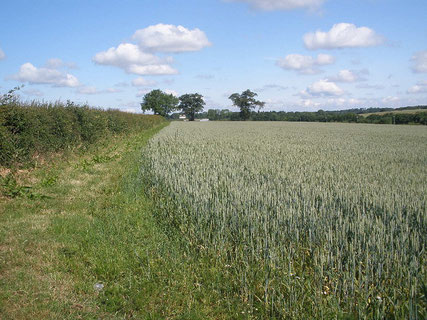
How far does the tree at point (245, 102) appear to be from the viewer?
115875 mm

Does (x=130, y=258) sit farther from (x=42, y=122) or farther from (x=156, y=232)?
(x=42, y=122)

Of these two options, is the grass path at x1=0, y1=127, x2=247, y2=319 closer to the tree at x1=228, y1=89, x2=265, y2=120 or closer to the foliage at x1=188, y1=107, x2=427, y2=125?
the foliage at x1=188, y1=107, x2=427, y2=125

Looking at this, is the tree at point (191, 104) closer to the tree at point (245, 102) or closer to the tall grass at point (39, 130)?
the tree at point (245, 102)

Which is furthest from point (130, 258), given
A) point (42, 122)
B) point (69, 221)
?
point (42, 122)

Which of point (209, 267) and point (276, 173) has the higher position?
point (276, 173)

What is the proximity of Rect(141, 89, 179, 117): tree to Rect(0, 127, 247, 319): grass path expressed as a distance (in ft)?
358

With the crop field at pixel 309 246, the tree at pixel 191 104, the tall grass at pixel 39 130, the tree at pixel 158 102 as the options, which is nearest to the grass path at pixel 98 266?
the crop field at pixel 309 246

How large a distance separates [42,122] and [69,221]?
Answer: 786 centimetres

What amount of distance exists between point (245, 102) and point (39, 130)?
352ft

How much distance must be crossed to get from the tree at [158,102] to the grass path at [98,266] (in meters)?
109

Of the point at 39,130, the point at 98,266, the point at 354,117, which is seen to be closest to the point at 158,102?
the point at 354,117

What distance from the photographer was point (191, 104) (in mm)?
129000

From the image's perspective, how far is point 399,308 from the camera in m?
3.35

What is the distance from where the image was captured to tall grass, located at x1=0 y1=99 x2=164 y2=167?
10.8m
